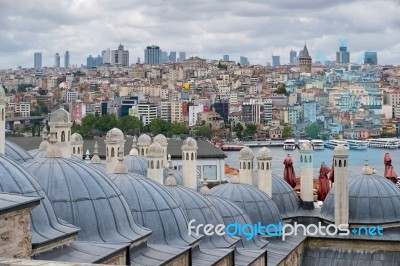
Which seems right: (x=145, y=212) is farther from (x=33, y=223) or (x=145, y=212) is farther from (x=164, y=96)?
(x=164, y=96)

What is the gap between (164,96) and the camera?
3250 inches

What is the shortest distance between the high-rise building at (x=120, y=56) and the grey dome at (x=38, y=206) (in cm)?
13185

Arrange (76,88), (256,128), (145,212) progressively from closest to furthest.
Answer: (145,212)
(256,128)
(76,88)

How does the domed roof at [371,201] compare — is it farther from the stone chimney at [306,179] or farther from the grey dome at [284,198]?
the stone chimney at [306,179]

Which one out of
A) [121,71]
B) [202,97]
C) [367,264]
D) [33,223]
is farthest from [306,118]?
[33,223]

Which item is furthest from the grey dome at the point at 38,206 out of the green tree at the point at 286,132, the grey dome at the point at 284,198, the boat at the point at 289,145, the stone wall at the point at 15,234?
the green tree at the point at 286,132

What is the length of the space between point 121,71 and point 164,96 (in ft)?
104

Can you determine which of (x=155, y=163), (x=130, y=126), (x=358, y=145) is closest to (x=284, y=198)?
(x=155, y=163)

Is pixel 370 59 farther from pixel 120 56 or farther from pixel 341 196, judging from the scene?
pixel 341 196

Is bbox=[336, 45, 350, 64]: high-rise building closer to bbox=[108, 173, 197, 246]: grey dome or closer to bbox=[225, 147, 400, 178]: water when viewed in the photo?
bbox=[225, 147, 400, 178]: water

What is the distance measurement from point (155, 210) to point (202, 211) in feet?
3.77

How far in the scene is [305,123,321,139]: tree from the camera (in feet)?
229

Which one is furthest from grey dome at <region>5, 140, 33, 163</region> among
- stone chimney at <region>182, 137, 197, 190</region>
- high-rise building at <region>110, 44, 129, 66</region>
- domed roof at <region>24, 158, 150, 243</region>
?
high-rise building at <region>110, 44, 129, 66</region>

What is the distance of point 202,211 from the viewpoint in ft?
29.0
